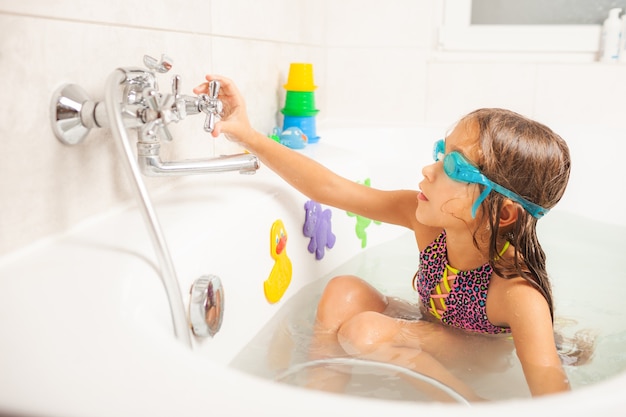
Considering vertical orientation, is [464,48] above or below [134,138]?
above

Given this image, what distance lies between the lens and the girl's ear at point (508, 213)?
3.48 ft

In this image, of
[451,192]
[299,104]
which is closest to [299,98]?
[299,104]

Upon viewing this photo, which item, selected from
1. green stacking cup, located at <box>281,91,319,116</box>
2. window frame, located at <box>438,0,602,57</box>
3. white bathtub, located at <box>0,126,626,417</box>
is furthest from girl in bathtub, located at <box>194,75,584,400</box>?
window frame, located at <box>438,0,602,57</box>

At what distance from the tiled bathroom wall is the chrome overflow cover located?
22 cm

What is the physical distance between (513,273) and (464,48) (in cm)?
131

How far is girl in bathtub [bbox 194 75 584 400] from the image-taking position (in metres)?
1.02

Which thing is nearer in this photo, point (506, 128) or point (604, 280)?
point (506, 128)

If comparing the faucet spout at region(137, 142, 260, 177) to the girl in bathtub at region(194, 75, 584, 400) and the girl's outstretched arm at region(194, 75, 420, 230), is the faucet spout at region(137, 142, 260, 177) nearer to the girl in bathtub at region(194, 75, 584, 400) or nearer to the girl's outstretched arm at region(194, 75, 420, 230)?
the girl in bathtub at region(194, 75, 584, 400)

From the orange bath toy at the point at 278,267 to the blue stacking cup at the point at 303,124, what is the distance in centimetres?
59

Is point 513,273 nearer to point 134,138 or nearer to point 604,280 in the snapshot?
point 604,280

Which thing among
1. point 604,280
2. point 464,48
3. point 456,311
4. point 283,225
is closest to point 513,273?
point 456,311

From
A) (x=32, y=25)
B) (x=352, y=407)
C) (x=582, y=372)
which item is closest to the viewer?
(x=352, y=407)

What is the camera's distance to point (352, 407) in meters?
0.51

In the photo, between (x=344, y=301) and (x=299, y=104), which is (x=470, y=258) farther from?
(x=299, y=104)
